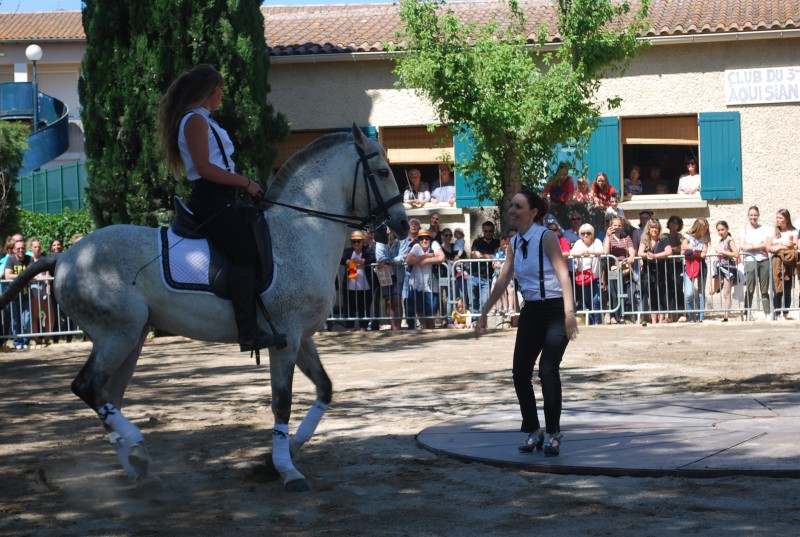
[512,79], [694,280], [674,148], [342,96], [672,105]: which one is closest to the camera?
[694,280]

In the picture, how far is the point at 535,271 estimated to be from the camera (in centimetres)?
848

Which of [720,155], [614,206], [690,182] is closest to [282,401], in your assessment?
[614,206]

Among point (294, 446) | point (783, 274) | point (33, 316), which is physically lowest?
point (294, 446)

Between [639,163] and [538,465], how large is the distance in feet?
59.1

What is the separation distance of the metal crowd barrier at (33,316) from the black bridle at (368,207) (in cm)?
1174

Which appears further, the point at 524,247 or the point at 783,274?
the point at 783,274

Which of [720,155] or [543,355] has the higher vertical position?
[720,155]

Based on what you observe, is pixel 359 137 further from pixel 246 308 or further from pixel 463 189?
pixel 463 189

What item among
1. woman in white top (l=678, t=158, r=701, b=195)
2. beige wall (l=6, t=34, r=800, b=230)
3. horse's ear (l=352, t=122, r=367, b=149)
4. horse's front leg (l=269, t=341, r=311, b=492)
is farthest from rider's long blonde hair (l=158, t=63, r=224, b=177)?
woman in white top (l=678, t=158, r=701, b=195)

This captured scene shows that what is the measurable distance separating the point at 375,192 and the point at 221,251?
1.17m

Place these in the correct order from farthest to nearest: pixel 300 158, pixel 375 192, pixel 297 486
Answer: pixel 300 158 < pixel 375 192 < pixel 297 486

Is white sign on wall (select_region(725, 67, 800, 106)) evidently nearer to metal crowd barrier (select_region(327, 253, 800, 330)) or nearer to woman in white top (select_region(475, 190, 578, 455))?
metal crowd barrier (select_region(327, 253, 800, 330))

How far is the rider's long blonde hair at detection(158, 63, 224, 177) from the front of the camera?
25.7 feet

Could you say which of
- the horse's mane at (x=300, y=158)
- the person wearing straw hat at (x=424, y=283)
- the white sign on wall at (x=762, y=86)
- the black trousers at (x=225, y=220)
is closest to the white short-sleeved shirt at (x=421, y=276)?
the person wearing straw hat at (x=424, y=283)
